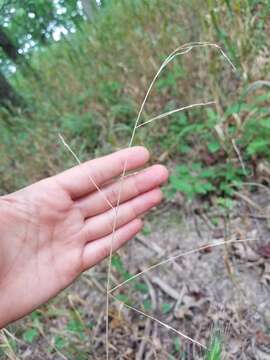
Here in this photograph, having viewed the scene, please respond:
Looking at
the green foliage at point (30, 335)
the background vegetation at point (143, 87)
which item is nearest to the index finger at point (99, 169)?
the background vegetation at point (143, 87)

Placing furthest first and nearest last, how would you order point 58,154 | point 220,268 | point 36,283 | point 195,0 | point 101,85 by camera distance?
point 101,85 → point 58,154 → point 195,0 → point 220,268 → point 36,283

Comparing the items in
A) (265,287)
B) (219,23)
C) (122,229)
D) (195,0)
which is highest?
(195,0)

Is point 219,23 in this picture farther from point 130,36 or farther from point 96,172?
point 96,172

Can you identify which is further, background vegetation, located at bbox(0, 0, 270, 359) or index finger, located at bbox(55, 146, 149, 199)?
background vegetation, located at bbox(0, 0, 270, 359)

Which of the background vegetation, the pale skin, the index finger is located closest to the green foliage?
the background vegetation

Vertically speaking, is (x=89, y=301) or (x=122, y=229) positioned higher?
(x=122, y=229)

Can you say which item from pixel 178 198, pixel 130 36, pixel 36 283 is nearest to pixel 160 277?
pixel 178 198

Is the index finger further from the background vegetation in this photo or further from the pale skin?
the background vegetation

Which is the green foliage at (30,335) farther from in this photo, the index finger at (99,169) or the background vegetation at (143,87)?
the index finger at (99,169)

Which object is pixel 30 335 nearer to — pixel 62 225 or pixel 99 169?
pixel 62 225
